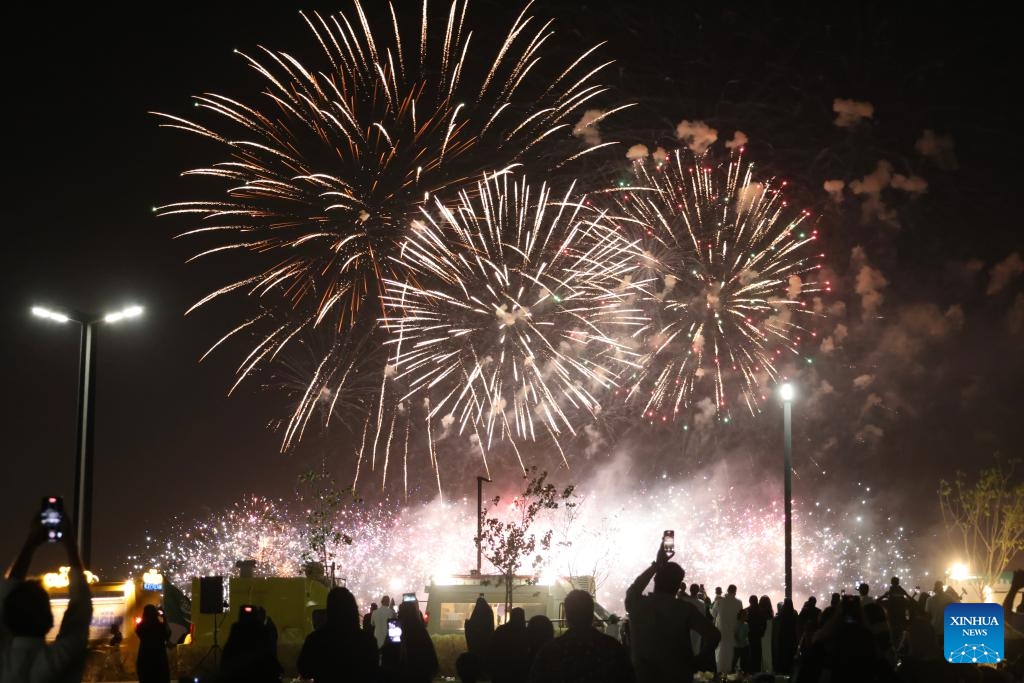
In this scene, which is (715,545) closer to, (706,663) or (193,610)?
(193,610)

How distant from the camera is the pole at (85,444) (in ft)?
71.4

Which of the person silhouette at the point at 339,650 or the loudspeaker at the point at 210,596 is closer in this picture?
the person silhouette at the point at 339,650

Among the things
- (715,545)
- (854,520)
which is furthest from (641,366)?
(854,520)

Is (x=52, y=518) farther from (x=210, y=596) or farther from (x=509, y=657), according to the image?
(x=210, y=596)

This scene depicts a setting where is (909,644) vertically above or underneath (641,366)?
underneath

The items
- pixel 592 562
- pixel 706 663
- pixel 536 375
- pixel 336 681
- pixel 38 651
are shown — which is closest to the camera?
pixel 38 651

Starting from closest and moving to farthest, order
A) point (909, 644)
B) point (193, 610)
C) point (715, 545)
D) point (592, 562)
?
1. point (909, 644)
2. point (193, 610)
3. point (592, 562)
4. point (715, 545)

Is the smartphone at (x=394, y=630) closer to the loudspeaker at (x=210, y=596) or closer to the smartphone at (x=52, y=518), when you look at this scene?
the smartphone at (x=52, y=518)

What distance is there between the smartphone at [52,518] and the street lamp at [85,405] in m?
14.3

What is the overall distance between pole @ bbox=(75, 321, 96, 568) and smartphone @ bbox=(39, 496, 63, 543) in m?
14.3

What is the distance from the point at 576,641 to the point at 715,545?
57387 mm

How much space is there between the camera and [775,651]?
2036cm

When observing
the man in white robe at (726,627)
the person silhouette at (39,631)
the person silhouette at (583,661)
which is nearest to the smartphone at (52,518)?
the person silhouette at (39,631)

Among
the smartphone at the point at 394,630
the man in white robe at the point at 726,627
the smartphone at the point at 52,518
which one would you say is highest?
the smartphone at the point at 52,518
